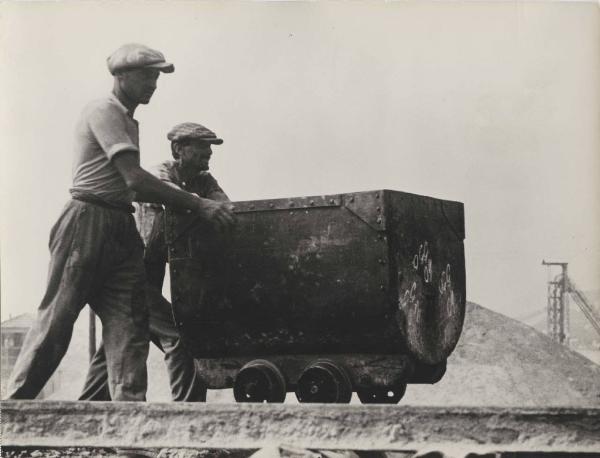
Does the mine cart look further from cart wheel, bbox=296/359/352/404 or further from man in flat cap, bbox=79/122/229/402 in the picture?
man in flat cap, bbox=79/122/229/402

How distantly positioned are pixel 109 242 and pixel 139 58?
0.91m

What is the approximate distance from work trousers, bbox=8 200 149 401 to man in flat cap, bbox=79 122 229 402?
1.65ft

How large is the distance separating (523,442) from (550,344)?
1490 centimetres

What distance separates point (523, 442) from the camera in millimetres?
3648

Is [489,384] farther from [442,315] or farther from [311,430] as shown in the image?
[311,430]

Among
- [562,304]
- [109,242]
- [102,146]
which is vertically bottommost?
[562,304]

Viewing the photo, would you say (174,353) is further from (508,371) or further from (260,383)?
(508,371)

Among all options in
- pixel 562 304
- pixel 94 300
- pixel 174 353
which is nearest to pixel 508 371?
pixel 562 304

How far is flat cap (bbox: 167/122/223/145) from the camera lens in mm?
5090

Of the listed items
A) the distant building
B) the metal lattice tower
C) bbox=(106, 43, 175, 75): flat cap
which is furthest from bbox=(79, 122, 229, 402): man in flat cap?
the distant building

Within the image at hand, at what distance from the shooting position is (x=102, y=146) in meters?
4.42

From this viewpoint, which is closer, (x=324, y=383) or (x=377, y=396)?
(x=324, y=383)

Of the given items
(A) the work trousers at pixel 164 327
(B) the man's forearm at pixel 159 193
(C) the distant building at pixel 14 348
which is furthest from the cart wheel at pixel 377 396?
(C) the distant building at pixel 14 348

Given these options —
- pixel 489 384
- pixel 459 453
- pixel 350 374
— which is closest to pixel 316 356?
pixel 350 374
